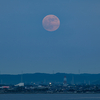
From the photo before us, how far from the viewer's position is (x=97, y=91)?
163 meters

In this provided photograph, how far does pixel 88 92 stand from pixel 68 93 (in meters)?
10.2

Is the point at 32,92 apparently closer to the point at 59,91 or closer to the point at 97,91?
the point at 59,91

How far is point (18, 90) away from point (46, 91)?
15.0 meters

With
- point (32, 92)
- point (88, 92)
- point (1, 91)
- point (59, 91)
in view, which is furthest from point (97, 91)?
point (1, 91)

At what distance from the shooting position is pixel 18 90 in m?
169

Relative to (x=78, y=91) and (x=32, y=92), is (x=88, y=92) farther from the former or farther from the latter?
(x=32, y=92)

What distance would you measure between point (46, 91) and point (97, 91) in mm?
25497

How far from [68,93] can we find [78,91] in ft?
16.8

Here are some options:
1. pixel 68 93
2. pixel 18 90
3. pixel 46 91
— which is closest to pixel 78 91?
pixel 68 93

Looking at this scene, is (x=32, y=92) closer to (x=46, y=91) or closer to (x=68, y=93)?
(x=46, y=91)

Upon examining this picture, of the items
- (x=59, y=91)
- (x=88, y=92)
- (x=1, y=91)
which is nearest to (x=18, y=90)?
(x=1, y=91)

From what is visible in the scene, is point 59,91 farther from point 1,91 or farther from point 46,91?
point 1,91

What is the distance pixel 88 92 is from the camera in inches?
6511

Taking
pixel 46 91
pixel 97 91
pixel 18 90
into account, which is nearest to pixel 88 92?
pixel 97 91
